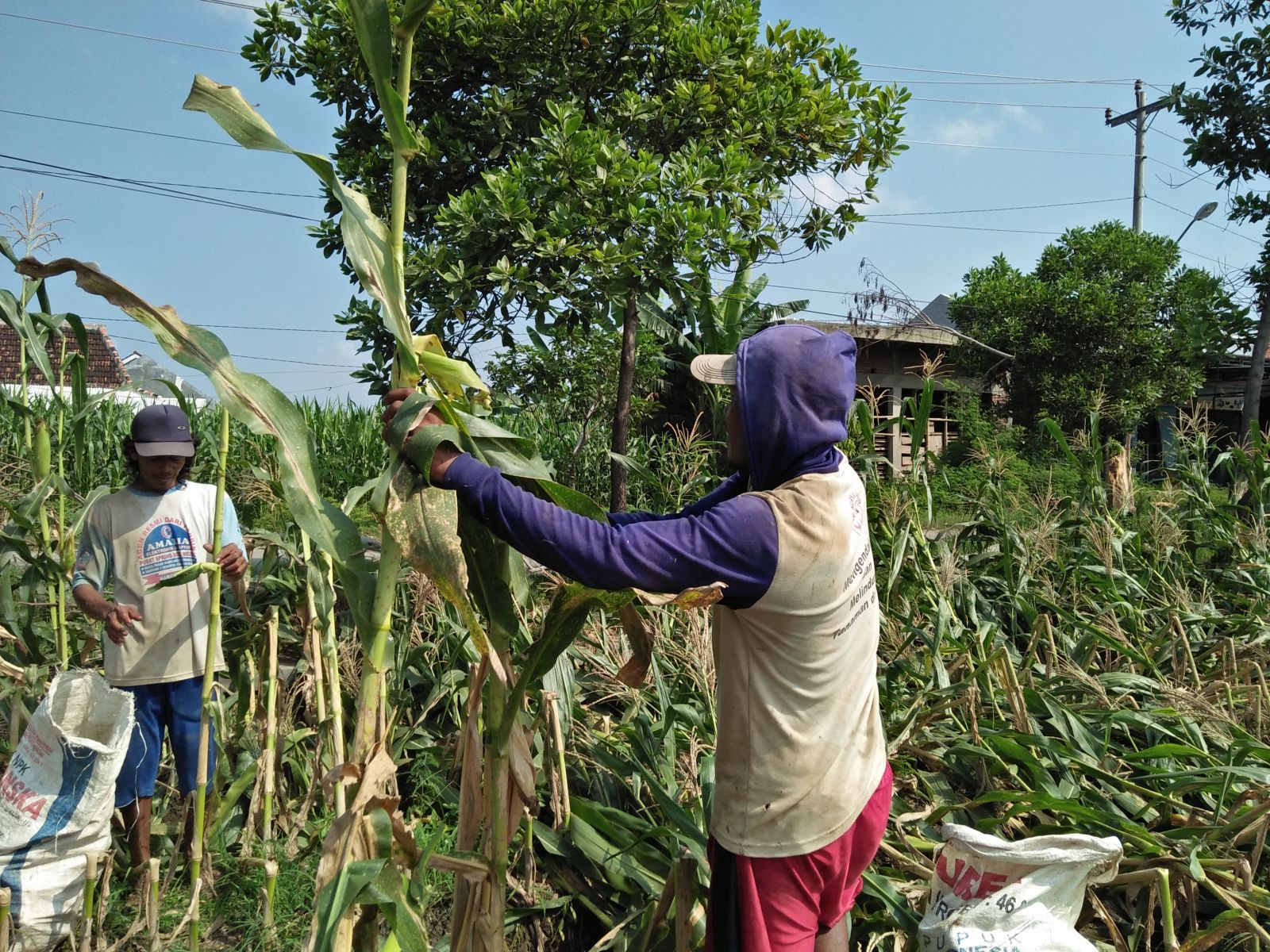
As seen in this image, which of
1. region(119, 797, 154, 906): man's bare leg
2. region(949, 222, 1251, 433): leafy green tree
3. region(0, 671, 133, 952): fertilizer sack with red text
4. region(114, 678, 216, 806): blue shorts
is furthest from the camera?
region(949, 222, 1251, 433): leafy green tree

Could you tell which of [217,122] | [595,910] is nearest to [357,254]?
[217,122]

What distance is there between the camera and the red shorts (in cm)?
183

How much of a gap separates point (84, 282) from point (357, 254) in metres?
0.50

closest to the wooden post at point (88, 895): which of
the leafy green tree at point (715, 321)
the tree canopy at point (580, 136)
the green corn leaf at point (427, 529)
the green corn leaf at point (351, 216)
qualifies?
the green corn leaf at point (427, 529)

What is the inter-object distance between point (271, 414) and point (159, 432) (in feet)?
5.80

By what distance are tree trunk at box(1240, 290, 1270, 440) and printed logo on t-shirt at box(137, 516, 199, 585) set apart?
9455 millimetres

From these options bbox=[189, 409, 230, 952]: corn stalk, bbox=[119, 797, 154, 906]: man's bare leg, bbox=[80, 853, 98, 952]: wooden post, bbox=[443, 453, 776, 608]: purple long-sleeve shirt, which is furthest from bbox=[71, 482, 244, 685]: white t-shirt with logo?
bbox=[443, 453, 776, 608]: purple long-sleeve shirt

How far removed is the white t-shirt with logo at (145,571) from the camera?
3121mm

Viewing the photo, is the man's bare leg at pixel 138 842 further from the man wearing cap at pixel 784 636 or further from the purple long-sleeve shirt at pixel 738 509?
the purple long-sleeve shirt at pixel 738 509

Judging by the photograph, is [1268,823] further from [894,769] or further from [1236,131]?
[1236,131]

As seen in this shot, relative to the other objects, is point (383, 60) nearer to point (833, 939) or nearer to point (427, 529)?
point (427, 529)

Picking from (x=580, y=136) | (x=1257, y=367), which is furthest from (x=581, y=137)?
(x=1257, y=367)

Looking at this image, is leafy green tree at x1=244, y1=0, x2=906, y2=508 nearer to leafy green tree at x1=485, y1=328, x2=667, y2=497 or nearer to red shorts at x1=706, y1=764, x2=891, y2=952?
leafy green tree at x1=485, y1=328, x2=667, y2=497

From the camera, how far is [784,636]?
1.79m
